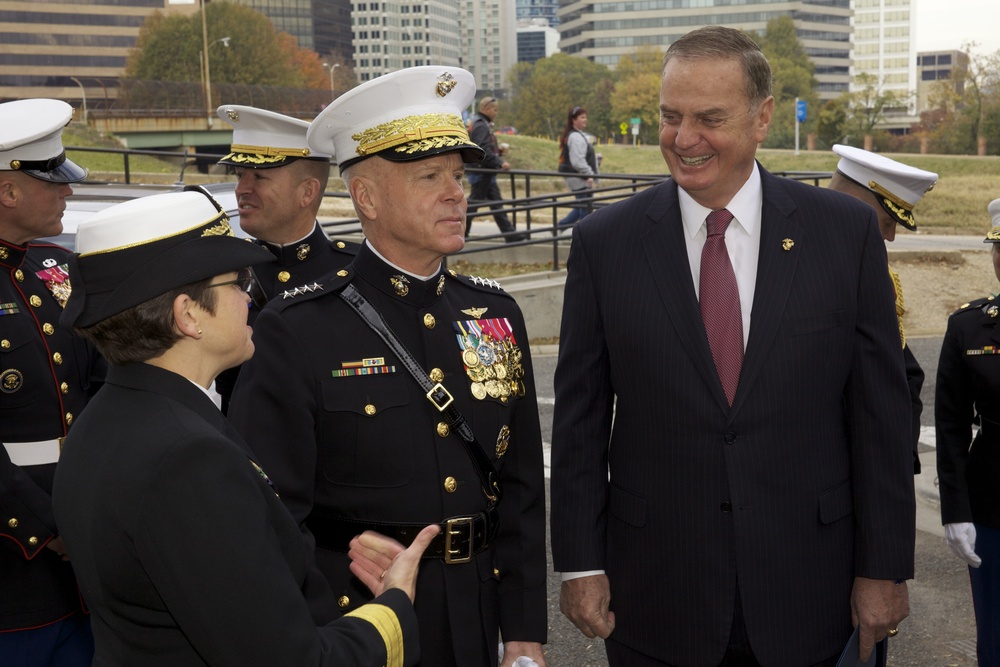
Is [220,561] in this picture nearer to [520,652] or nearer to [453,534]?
[453,534]

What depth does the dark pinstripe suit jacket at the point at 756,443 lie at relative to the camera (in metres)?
2.99

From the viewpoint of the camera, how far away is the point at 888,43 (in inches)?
6811

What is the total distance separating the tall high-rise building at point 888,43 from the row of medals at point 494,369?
182 m

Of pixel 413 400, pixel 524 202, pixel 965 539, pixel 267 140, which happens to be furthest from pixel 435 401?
pixel 524 202

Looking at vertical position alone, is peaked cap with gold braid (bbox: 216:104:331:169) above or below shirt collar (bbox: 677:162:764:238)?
above

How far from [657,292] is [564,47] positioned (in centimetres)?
16351

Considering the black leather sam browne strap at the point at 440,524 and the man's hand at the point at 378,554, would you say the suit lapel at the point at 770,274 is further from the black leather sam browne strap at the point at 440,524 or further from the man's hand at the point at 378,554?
the man's hand at the point at 378,554

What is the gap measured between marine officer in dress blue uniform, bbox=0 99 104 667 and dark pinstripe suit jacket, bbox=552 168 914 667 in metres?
1.61

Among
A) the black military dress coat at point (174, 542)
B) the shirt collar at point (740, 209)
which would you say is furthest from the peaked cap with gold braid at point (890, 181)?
the black military dress coat at point (174, 542)

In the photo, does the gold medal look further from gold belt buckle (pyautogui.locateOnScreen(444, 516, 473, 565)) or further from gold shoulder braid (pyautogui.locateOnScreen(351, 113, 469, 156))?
gold shoulder braid (pyautogui.locateOnScreen(351, 113, 469, 156))

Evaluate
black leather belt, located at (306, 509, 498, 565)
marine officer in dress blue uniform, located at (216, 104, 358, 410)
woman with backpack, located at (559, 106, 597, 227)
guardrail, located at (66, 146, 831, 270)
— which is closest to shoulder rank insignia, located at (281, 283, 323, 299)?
black leather belt, located at (306, 509, 498, 565)

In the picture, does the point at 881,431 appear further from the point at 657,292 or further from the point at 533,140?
the point at 533,140

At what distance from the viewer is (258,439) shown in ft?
9.05

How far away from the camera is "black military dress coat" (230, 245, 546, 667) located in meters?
2.81
